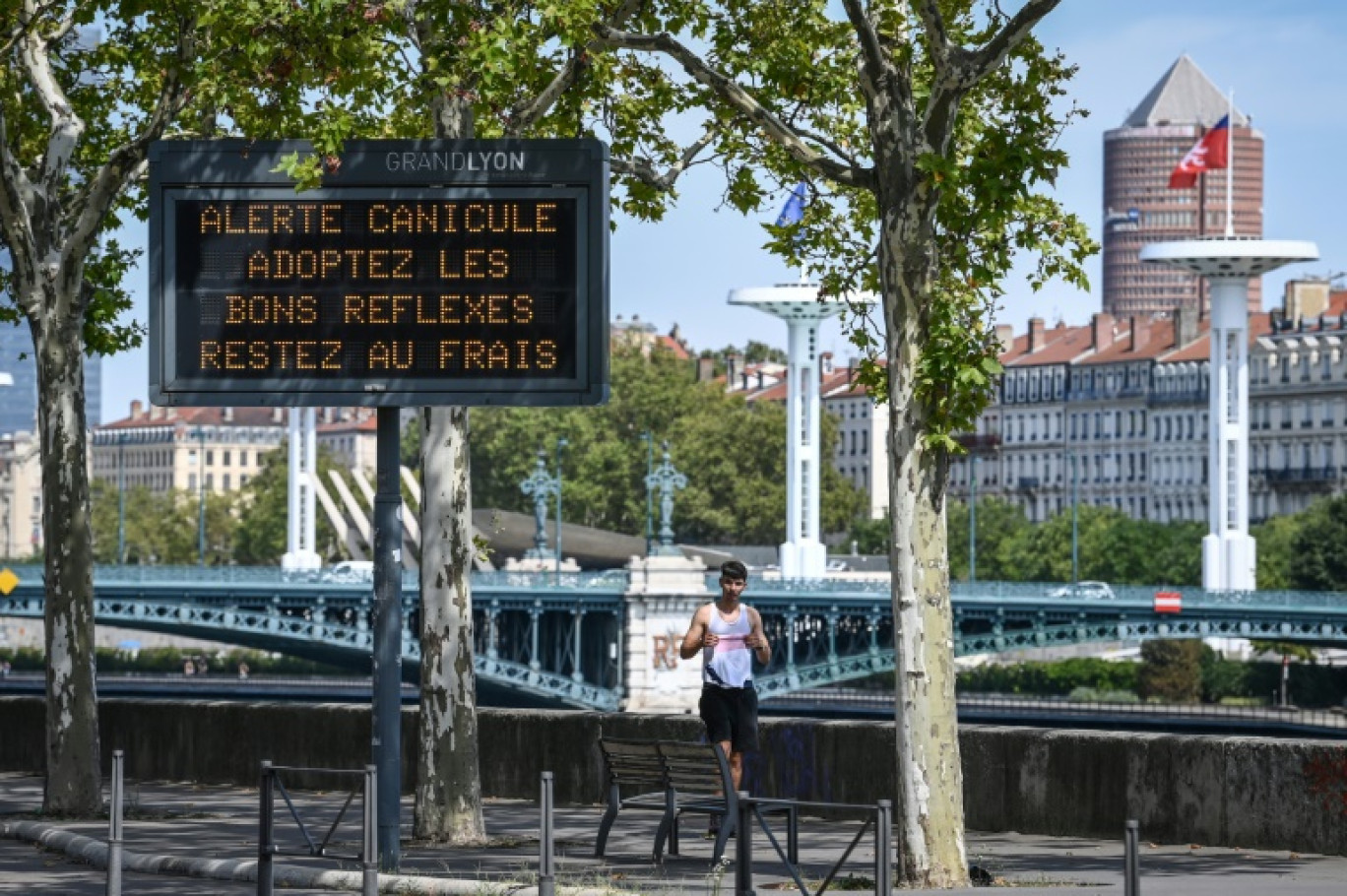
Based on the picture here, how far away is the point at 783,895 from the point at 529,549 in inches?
5242

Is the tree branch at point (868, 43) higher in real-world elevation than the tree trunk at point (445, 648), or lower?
higher

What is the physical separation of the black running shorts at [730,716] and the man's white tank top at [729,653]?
0.05 m

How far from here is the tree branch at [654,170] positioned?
2469cm

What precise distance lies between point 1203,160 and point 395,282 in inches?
3637

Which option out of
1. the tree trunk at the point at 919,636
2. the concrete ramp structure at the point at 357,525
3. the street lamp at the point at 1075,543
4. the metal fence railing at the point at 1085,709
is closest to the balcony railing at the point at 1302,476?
the street lamp at the point at 1075,543

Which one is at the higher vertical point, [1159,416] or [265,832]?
[1159,416]

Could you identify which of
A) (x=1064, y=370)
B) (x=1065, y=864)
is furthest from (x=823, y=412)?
(x=1065, y=864)

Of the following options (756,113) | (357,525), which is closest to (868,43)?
(756,113)

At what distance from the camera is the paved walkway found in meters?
19.1

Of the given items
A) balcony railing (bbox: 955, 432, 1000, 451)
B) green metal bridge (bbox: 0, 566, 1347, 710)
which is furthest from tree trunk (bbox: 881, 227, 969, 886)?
balcony railing (bbox: 955, 432, 1000, 451)

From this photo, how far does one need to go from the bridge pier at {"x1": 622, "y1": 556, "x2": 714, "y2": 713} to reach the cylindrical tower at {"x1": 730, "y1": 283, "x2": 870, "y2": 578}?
3132cm

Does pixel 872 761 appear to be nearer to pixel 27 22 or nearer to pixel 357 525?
pixel 27 22

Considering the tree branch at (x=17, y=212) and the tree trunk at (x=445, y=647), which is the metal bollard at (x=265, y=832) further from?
the tree branch at (x=17, y=212)

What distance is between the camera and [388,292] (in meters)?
19.2
